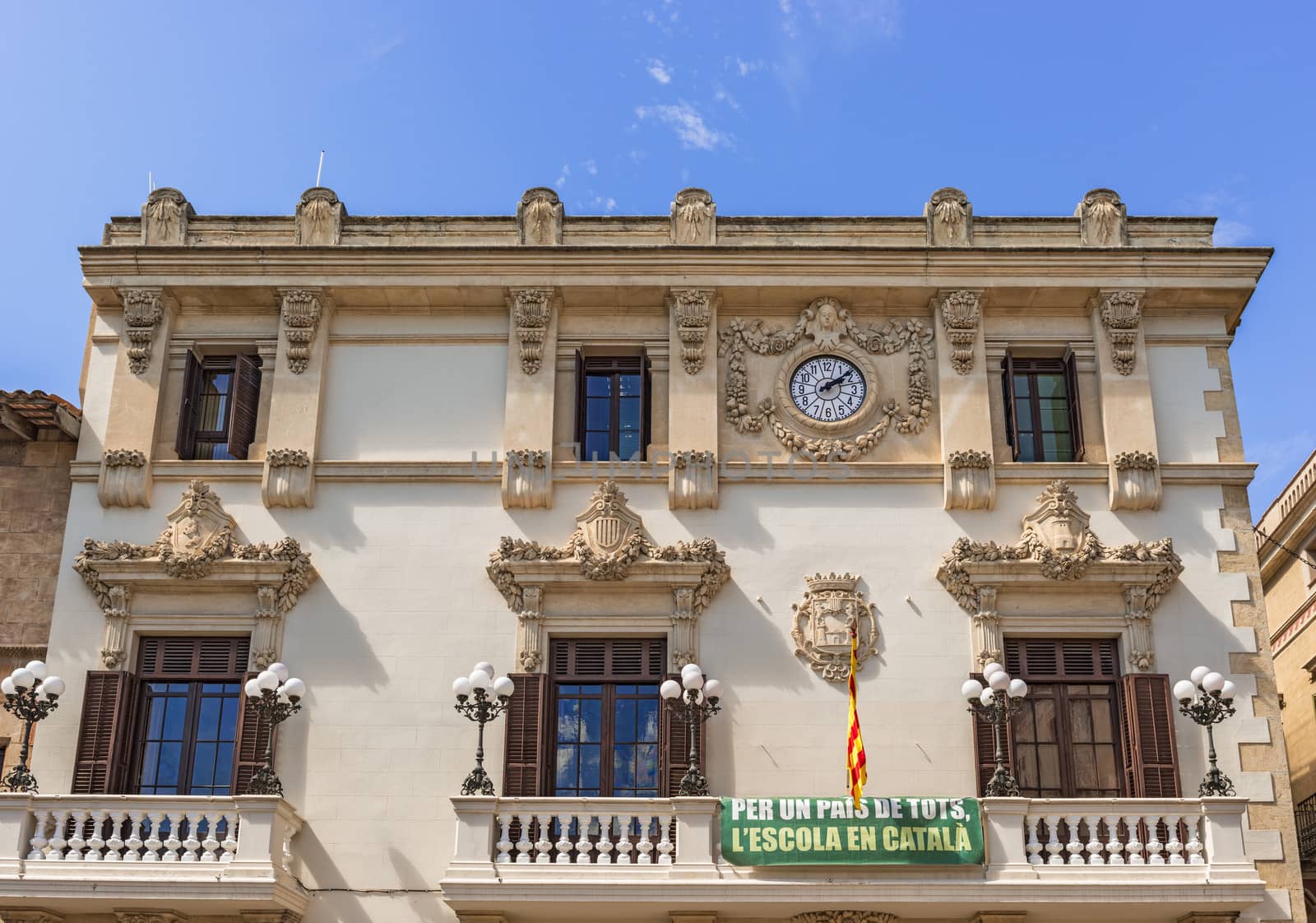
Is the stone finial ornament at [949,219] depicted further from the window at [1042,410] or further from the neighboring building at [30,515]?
the neighboring building at [30,515]

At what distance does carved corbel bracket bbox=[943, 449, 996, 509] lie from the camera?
21375 mm

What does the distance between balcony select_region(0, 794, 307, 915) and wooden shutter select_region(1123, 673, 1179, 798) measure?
419 inches

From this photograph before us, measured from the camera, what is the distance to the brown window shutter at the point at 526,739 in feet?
65.3

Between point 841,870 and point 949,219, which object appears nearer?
point 841,870

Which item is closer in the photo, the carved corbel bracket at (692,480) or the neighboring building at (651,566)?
the neighboring building at (651,566)

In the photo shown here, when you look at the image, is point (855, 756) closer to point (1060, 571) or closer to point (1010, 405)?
point (1060, 571)

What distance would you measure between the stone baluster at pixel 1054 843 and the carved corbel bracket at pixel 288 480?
34.9 ft

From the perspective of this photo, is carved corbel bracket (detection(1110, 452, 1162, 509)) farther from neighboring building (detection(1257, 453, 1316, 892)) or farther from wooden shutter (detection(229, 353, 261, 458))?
wooden shutter (detection(229, 353, 261, 458))

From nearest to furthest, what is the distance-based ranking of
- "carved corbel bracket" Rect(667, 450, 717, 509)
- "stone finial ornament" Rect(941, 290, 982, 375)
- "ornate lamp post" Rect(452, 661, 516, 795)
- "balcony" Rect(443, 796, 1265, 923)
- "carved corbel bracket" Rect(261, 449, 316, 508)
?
"balcony" Rect(443, 796, 1265, 923) → "ornate lamp post" Rect(452, 661, 516, 795) → "carved corbel bracket" Rect(667, 450, 717, 509) → "carved corbel bracket" Rect(261, 449, 316, 508) → "stone finial ornament" Rect(941, 290, 982, 375)

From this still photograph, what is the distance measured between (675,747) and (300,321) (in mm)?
8201

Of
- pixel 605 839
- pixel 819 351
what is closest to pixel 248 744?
Result: pixel 605 839

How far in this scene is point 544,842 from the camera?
734 inches

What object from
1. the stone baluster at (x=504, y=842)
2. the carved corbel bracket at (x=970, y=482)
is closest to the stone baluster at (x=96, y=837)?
the stone baluster at (x=504, y=842)

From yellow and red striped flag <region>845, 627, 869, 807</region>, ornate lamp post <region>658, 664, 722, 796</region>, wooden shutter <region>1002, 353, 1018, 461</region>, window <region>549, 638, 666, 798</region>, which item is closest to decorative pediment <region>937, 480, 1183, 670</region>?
wooden shutter <region>1002, 353, 1018, 461</region>
